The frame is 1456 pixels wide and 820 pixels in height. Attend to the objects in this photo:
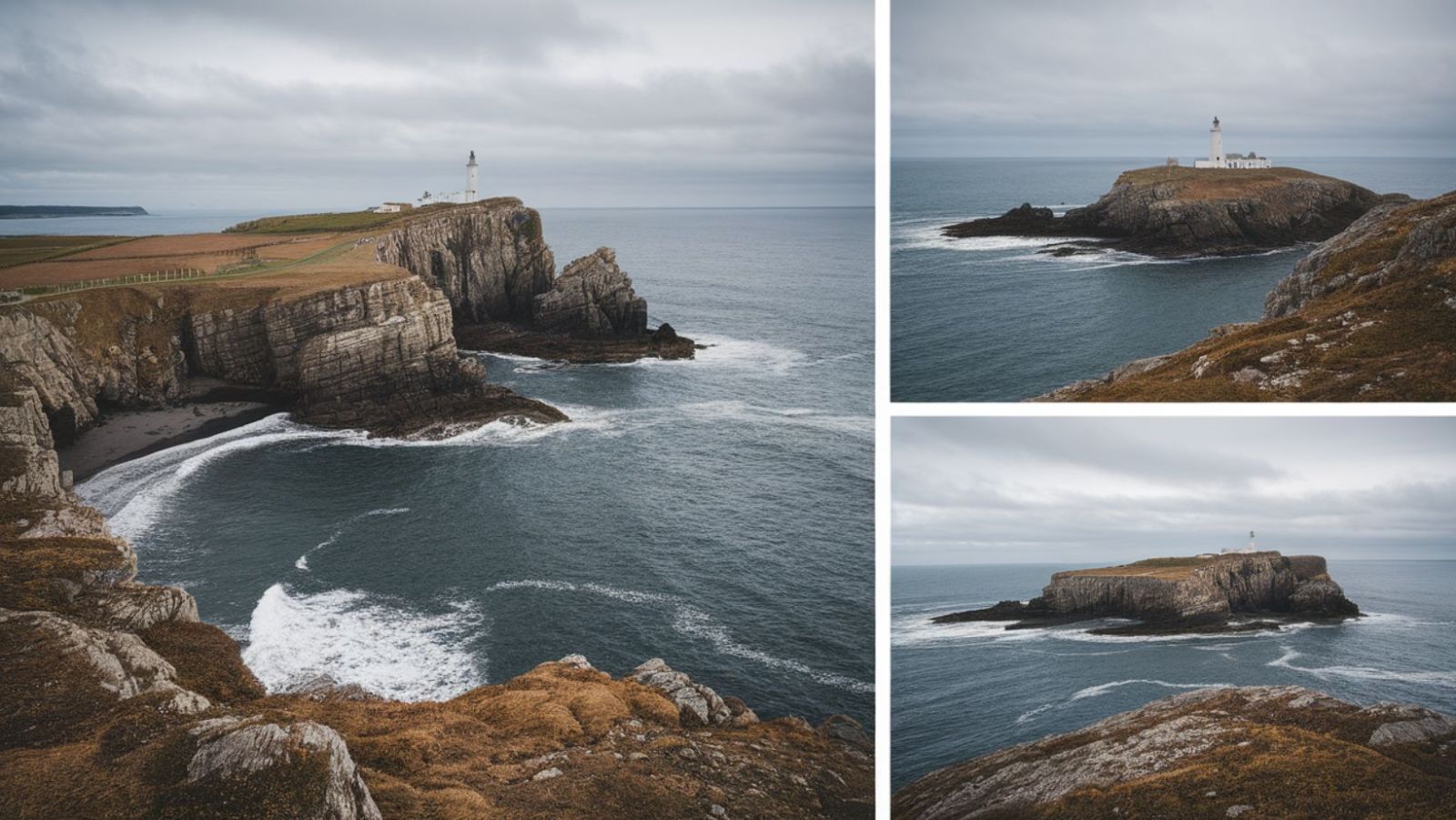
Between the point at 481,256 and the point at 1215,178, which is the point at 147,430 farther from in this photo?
the point at 481,256

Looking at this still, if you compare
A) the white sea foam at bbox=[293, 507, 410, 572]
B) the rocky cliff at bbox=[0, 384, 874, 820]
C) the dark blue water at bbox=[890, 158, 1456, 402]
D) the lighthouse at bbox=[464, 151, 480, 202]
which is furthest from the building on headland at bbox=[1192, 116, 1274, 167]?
the white sea foam at bbox=[293, 507, 410, 572]

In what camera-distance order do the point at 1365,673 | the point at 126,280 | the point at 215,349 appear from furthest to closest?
1. the point at 215,349
2. the point at 126,280
3. the point at 1365,673

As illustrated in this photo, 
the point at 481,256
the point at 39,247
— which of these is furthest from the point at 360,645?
the point at 481,256

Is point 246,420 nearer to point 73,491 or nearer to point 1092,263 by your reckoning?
point 73,491

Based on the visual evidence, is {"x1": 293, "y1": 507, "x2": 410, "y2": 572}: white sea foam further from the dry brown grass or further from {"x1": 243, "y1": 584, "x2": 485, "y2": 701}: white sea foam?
the dry brown grass

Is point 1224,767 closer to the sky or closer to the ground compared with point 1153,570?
closer to the ground

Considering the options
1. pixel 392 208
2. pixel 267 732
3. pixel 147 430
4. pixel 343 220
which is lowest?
pixel 267 732
